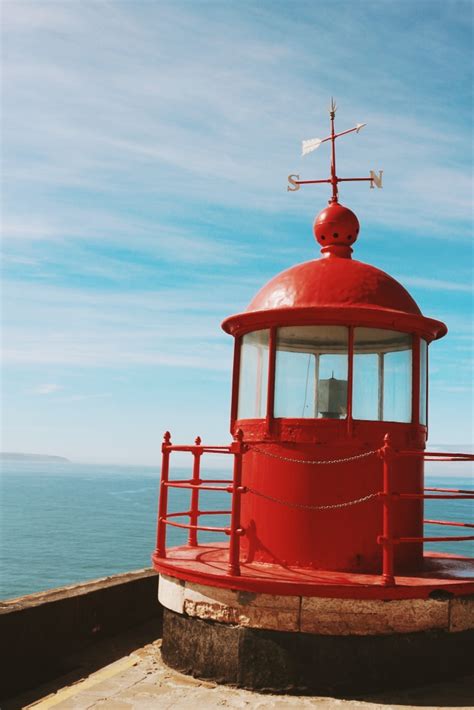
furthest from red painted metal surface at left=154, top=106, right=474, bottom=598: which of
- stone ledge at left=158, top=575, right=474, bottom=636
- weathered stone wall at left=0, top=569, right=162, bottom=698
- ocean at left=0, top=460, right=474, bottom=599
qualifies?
ocean at left=0, top=460, right=474, bottom=599

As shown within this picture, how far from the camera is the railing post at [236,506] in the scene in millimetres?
6230

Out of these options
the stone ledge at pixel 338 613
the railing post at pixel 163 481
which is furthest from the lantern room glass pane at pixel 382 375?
the railing post at pixel 163 481

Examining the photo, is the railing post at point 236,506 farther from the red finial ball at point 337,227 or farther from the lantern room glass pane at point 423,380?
the red finial ball at point 337,227

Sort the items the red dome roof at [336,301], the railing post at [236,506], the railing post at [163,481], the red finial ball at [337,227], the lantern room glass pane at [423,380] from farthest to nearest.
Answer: the red finial ball at [337,227] → the lantern room glass pane at [423,380] → the railing post at [163,481] → the red dome roof at [336,301] → the railing post at [236,506]

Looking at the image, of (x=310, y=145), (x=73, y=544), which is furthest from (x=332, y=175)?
(x=73, y=544)

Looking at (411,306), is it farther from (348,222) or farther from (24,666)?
(24,666)

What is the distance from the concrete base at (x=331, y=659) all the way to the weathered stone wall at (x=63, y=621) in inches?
70.5

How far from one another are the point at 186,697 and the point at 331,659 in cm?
132

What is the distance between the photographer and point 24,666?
675cm

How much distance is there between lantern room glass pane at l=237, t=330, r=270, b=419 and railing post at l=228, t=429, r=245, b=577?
2.96 feet

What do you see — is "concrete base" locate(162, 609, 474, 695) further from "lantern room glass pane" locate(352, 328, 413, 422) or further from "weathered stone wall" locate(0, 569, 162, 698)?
"lantern room glass pane" locate(352, 328, 413, 422)

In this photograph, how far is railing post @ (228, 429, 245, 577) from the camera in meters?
6.23

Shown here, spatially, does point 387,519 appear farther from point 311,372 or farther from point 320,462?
point 311,372

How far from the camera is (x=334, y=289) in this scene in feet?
23.5
